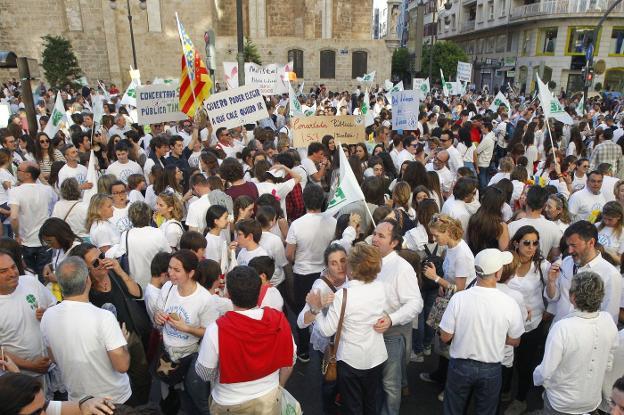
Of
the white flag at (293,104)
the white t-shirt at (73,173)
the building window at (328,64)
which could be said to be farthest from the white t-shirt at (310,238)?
the building window at (328,64)

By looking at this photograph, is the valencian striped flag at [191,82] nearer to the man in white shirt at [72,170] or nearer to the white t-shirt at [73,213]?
the man in white shirt at [72,170]

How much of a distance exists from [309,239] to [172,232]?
141 centimetres

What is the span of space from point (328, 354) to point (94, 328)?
5.30ft

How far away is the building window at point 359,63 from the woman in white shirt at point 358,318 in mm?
37853

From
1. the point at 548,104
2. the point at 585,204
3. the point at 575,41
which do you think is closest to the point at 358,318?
the point at 585,204

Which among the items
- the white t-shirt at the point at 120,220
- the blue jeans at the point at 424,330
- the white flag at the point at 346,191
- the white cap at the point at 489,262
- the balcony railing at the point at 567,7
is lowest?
the blue jeans at the point at 424,330

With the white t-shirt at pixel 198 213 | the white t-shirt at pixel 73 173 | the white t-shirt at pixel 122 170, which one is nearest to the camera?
the white t-shirt at pixel 198 213

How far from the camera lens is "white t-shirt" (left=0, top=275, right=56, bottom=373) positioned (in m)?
3.02

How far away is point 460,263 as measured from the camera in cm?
388

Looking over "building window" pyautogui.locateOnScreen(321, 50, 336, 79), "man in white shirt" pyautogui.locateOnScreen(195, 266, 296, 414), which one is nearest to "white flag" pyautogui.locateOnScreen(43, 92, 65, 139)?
"man in white shirt" pyautogui.locateOnScreen(195, 266, 296, 414)

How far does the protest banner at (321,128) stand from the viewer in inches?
299

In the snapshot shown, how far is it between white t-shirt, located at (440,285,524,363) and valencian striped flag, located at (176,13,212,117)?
6407 millimetres

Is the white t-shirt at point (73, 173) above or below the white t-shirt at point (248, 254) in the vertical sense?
above

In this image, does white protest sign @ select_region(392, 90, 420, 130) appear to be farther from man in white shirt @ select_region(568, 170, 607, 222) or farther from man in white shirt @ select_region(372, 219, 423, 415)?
man in white shirt @ select_region(372, 219, 423, 415)
